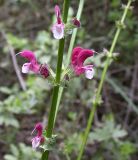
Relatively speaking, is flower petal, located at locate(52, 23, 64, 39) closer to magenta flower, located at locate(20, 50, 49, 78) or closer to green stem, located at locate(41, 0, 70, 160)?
green stem, located at locate(41, 0, 70, 160)

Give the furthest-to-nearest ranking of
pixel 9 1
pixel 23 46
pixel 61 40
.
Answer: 1. pixel 9 1
2. pixel 23 46
3. pixel 61 40

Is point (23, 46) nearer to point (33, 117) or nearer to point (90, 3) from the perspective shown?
point (33, 117)

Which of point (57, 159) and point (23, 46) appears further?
point (23, 46)

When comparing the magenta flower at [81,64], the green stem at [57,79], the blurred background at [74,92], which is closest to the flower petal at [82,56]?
the magenta flower at [81,64]

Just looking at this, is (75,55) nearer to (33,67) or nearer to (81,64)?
(81,64)

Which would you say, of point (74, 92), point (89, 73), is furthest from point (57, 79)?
point (74, 92)

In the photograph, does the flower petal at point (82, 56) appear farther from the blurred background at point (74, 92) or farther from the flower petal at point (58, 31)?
the blurred background at point (74, 92)

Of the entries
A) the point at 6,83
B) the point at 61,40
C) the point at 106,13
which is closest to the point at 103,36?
the point at 106,13
